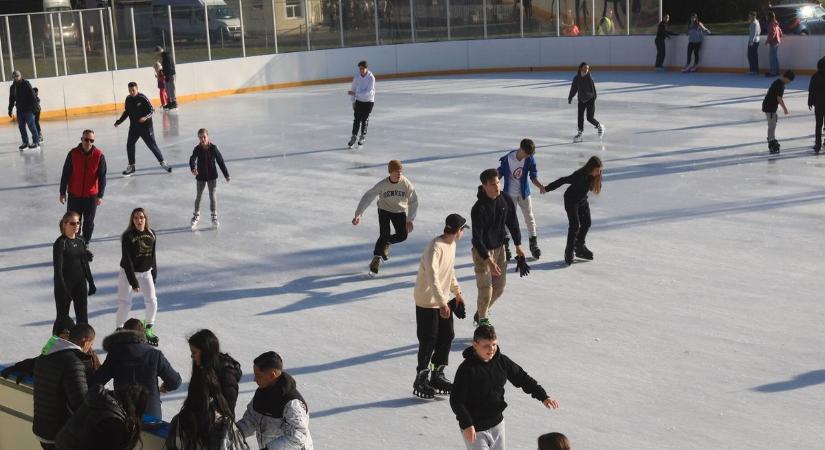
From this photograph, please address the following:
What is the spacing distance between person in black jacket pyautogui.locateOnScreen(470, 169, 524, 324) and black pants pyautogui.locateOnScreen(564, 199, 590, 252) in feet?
7.40

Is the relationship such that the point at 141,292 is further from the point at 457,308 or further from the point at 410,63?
the point at 410,63

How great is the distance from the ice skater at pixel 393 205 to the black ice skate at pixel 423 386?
130 inches

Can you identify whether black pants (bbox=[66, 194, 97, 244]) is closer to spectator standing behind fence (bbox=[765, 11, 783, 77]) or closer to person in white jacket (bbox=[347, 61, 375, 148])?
person in white jacket (bbox=[347, 61, 375, 148])

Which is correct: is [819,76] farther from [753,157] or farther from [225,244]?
[225,244]

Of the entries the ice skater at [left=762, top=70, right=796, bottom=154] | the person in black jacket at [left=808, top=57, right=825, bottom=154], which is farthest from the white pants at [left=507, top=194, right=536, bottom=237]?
the person in black jacket at [left=808, top=57, right=825, bottom=154]

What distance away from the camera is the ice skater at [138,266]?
9.38 meters

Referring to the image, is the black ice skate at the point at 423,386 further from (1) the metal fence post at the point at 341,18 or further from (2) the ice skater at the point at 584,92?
(1) the metal fence post at the point at 341,18

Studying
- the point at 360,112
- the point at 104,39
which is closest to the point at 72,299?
the point at 360,112

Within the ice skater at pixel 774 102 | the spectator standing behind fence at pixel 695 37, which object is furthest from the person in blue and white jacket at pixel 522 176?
the spectator standing behind fence at pixel 695 37

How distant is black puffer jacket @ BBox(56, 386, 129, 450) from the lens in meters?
5.21

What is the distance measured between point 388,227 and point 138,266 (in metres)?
2.90

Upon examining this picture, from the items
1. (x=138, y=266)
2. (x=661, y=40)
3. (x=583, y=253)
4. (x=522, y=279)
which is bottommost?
(x=522, y=279)

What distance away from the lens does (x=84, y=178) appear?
12367mm

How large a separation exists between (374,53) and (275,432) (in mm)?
28491
